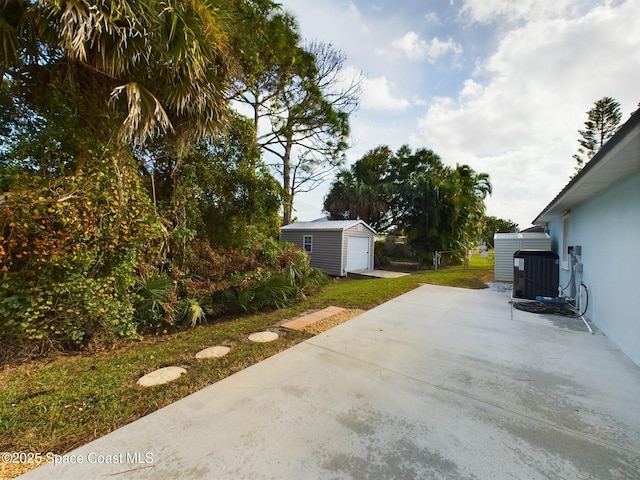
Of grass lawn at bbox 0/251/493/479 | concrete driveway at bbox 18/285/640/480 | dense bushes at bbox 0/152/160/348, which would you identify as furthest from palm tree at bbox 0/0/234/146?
concrete driveway at bbox 18/285/640/480

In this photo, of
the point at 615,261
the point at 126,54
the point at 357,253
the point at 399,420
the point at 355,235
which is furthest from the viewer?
the point at 357,253

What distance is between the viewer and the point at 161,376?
9.12ft

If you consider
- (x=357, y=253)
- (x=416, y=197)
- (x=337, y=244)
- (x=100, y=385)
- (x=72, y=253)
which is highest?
(x=416, y=197)

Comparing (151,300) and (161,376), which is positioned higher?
(151,300)

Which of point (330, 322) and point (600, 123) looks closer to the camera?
point (330, 322)

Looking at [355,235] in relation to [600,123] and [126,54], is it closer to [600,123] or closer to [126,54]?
[126,54]

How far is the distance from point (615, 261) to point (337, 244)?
8.95 meters

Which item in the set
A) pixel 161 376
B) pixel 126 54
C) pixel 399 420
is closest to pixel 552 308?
pixel 399 420

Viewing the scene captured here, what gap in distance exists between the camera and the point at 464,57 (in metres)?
6.50

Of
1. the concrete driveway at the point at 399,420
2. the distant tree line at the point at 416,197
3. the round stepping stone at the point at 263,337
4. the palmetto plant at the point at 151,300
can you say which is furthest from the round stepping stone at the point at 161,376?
the distant tree line at the point at 416,197

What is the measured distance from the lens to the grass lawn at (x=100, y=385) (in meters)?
1.93

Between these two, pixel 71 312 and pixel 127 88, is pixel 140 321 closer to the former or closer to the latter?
pixel 71 312

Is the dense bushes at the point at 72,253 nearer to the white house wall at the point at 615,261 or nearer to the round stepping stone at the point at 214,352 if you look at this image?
the round stepping stone at the point at 214,352

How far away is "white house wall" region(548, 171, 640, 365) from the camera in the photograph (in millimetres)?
3145
